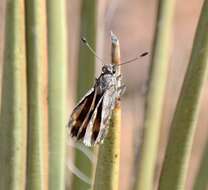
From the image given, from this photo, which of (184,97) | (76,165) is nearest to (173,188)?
(184,97)

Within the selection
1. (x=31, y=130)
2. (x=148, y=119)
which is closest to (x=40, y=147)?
(x=31, y=130)

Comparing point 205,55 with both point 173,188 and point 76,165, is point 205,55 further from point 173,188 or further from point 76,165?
point 76,165

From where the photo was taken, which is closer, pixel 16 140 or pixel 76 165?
pixel 16 140

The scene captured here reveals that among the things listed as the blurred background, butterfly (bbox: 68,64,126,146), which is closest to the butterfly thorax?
butterfly (bbox: 68,64,126,146)

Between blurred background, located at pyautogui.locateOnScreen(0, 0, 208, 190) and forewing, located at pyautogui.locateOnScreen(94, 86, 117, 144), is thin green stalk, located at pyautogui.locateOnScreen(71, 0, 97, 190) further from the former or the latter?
blurred background, located at pyautogui.locateOnScreen(0, 0, 208, 190)

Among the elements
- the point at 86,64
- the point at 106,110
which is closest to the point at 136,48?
the point at 86,64

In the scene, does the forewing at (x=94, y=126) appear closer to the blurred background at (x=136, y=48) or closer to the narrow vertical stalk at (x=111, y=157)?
the narrow vertical stalk at (x=111, y=157)

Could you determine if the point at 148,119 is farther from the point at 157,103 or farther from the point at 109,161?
the point at 109,161

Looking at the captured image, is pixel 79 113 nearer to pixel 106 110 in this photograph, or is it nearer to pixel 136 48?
pixel 106 110
